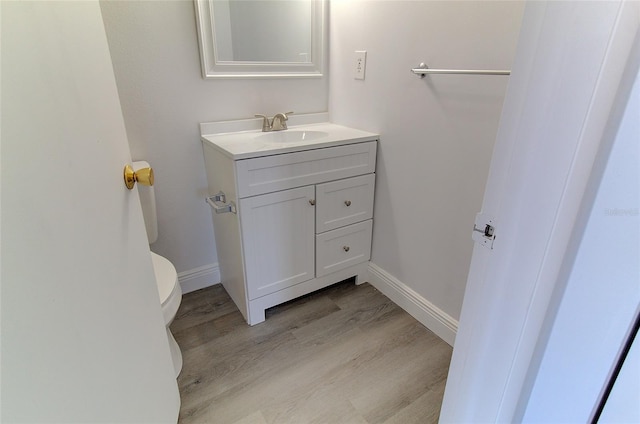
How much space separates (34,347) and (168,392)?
2.25 feet

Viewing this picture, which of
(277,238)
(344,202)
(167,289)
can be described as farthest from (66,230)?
(344,202)

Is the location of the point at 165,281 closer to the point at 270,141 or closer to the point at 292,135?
the point at 270,141

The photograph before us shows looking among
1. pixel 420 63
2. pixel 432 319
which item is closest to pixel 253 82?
pixel 420 63

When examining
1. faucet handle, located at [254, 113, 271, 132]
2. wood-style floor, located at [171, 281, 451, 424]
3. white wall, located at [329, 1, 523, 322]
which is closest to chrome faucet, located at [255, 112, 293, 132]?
faucet handle, located at [254, 113, 271, 132]

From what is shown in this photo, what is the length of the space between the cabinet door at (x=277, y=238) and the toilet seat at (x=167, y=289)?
13.0 inches

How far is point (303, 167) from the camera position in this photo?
5.14 ft

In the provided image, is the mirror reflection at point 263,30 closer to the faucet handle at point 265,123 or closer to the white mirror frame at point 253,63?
the white mirror frame at point 253,63

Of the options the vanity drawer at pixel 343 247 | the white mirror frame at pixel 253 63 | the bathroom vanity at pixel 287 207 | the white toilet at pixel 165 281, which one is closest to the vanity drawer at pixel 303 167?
the bathroom vanity at pixel 287 207

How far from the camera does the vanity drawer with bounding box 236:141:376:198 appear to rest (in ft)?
4.75

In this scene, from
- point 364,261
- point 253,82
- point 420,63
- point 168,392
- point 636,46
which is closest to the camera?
point 636,46

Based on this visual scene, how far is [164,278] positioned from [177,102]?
2.74ft

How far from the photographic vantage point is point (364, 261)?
6.50 ft

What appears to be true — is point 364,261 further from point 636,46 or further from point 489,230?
point 636,46

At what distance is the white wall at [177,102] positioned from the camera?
1.47 metres
